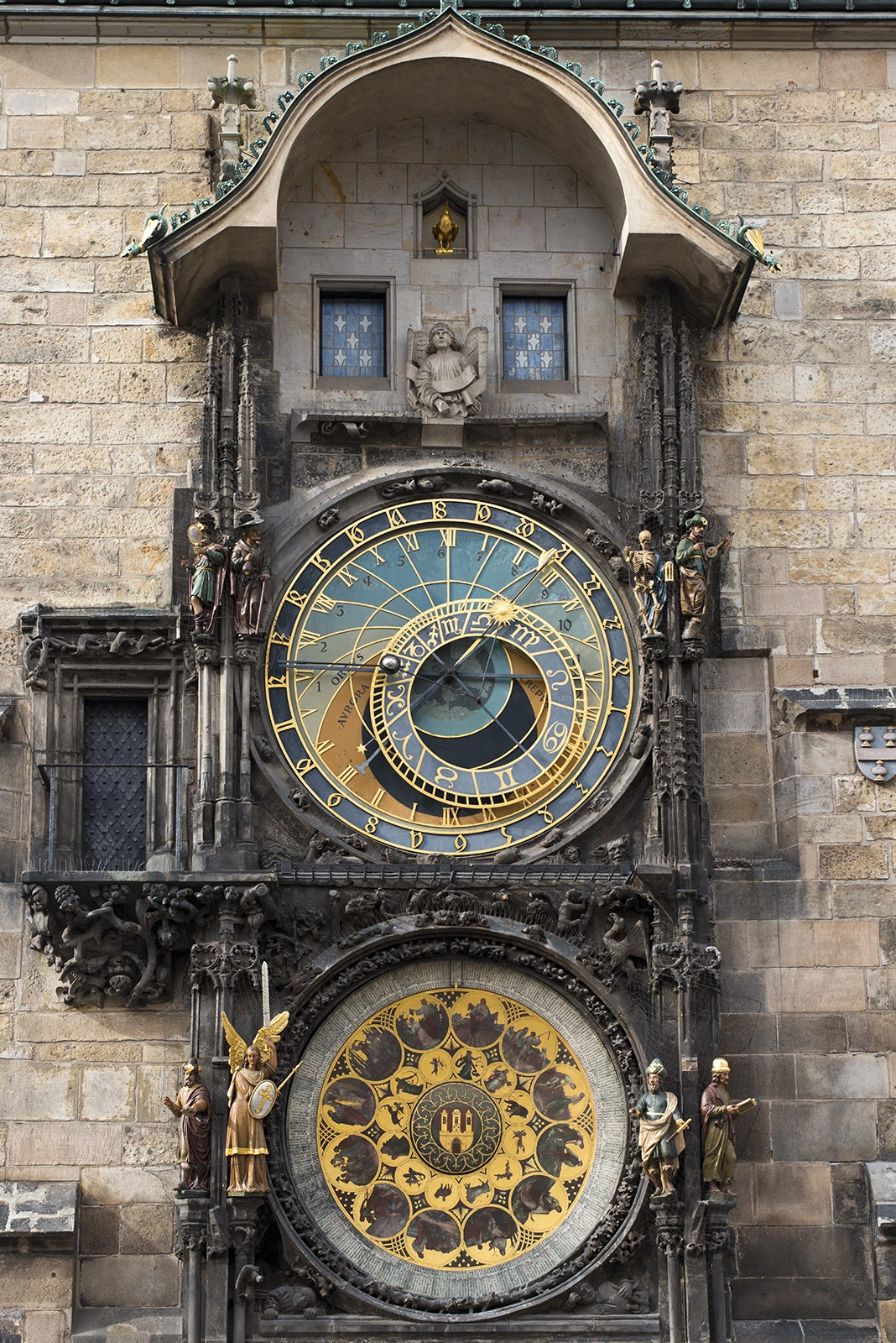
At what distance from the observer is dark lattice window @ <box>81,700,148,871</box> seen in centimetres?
1272

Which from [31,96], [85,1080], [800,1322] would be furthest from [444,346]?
[800,1322]

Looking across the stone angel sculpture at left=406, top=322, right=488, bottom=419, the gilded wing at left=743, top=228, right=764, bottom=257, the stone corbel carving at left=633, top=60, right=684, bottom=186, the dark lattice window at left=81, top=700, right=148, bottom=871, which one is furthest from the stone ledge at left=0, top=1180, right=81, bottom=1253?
the stone corbel carving at left=633, top=60, right=684, bottom=186

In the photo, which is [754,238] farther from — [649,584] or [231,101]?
[231,101]

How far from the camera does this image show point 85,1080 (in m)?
12.3

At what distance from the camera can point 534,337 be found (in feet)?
44.7

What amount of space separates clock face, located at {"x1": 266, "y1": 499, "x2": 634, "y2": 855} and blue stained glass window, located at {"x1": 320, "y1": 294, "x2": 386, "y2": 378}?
0.87 meters

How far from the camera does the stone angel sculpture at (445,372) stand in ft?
43.3

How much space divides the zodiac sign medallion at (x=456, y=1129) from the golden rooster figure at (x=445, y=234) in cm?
402

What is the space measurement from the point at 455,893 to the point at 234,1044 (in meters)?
1.28

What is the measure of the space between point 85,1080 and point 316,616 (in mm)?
2560

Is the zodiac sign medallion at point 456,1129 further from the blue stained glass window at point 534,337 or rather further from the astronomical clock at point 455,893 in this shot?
the blue stained glass window at point 534,337

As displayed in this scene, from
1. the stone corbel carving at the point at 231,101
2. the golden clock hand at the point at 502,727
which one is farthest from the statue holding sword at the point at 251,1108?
the stone corbel carving at the point at 231,101

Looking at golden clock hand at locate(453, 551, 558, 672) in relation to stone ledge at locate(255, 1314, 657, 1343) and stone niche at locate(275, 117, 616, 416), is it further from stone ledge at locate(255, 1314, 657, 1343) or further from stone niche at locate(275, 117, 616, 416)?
stone ledge at locate(255, 1314, 657, 1343)

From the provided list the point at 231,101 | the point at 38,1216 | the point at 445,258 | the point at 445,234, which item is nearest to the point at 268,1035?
the point at 38,1216
